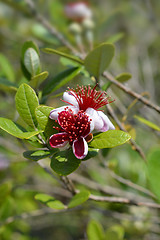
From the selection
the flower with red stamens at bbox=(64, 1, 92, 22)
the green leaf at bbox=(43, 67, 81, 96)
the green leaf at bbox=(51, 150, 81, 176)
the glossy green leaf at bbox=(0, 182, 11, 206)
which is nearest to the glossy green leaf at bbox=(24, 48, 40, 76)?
the green leaf at bbox=(43, 67, 81, 96)

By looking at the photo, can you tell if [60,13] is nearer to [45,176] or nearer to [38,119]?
[45,176]

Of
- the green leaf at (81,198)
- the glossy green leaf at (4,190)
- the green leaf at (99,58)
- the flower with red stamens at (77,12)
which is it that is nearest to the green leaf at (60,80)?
the green leaf at (99,58)

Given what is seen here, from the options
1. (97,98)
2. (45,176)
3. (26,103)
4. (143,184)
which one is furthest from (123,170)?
(26,103)

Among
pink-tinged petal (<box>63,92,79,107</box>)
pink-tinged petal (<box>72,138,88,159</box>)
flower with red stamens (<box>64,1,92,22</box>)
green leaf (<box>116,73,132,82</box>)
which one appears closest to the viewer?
pink-tinged petal (<box>72,138,88,159</box>)

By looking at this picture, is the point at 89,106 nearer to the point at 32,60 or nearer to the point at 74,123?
the point at 74,123

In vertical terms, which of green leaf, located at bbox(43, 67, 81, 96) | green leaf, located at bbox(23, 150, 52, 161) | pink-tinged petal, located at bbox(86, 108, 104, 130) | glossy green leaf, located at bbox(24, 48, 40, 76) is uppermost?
glossy green leaf, located at bbox(24, 48, 40, 76)

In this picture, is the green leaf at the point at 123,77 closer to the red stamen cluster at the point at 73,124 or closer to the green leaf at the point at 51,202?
the red stamen cluster at the point at 73,124

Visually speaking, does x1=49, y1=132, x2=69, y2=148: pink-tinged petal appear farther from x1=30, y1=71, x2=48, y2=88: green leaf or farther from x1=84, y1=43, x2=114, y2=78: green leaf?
x1=84, y1=43, x2=114, y2=78: green leaf

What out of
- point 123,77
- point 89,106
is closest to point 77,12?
point 123,77

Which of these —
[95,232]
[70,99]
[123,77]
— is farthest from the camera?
[95,232]
